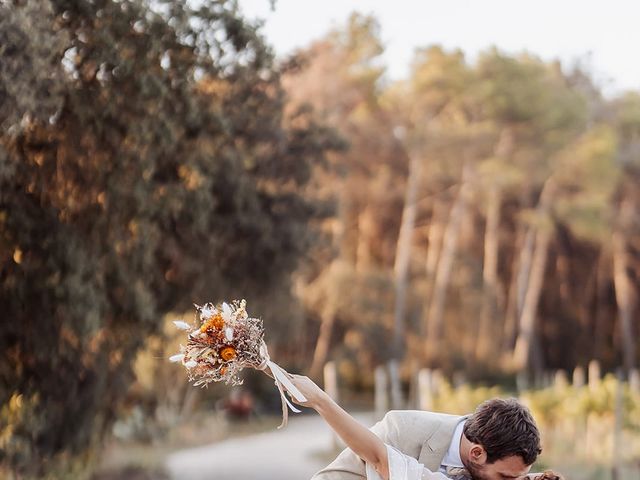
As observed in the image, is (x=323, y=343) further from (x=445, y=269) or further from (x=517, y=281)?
(x=517, y=281)

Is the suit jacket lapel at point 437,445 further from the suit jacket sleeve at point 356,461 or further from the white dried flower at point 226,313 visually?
the white dried flower at point 226,313

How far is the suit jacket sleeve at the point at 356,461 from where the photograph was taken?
3564 millimetres

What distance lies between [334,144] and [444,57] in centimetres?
1894

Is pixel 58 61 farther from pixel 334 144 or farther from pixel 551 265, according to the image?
pixel 551 265

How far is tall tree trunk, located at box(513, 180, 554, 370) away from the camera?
34.5m

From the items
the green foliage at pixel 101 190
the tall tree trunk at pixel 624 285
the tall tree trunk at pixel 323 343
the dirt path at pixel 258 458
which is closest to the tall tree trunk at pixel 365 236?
the tall tree trunk at pixel 323 343

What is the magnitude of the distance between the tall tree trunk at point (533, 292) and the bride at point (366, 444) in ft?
101

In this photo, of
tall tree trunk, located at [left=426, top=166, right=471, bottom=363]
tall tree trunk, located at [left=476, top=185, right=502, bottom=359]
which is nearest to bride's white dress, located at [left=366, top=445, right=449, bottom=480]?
tall tree trunk, located at [left=426, top=166, right=471, bottom=363]

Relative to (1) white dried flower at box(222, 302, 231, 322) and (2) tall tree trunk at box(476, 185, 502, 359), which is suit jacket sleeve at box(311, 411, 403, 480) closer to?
(1) white dried flower at box(222, 302, 231, 322)

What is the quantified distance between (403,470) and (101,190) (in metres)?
7.10

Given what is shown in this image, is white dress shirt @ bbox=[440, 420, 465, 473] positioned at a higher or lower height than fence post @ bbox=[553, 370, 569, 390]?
lower

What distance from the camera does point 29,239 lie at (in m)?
9.41

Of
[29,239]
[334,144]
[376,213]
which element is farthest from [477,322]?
[29,239]

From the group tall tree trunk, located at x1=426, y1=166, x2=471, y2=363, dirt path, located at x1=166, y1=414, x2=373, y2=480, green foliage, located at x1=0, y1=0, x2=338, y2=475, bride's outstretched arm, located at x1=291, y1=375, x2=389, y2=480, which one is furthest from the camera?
tall tree trunk, located at x1=426, y1=166, x2=471, y2=363
